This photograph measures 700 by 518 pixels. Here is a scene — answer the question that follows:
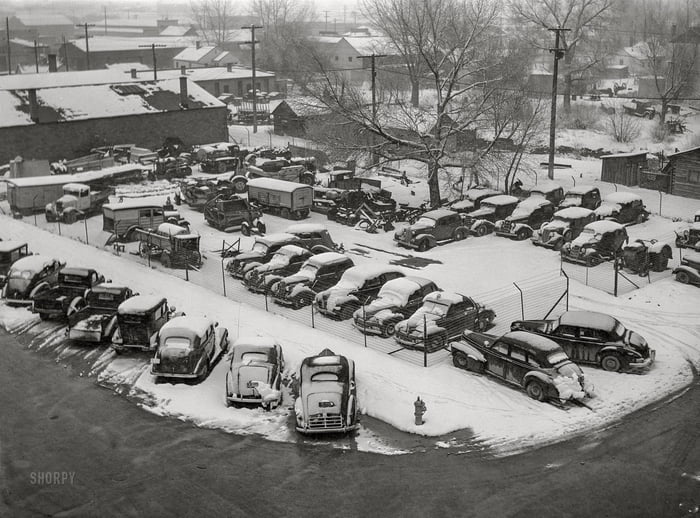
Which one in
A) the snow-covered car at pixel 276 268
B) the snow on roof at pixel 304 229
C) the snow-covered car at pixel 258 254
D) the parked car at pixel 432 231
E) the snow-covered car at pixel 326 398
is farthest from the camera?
the parked car at pixel 432 231

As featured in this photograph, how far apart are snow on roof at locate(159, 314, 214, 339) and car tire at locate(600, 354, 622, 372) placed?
36.1 feet

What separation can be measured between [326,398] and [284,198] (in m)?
22.0

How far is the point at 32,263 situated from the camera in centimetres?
2925

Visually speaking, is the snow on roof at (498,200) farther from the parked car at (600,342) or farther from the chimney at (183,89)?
the chimney at (183,89)

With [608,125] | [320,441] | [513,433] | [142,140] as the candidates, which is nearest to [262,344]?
[320,441]

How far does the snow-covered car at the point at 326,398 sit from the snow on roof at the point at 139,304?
20.3 ft

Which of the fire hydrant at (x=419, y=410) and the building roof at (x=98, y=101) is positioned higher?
the building roof at (x=98, y=101)

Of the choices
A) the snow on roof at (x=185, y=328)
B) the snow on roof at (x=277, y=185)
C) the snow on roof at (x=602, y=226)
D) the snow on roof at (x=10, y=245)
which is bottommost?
the snow on roof at (x=185, y=328)

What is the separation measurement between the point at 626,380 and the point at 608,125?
50.8 meters

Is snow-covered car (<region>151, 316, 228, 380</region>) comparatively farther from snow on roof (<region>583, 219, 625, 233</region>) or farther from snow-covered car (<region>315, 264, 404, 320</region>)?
snow on roof (<region>583, 219, 625, 233</region>)

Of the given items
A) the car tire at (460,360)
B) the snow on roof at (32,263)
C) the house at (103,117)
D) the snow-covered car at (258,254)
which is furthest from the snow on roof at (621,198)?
the house at (103,117)

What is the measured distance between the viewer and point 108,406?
20.7 metres

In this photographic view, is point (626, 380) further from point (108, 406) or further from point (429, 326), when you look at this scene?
point (108, 406)

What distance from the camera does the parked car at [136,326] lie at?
77.5 feet
